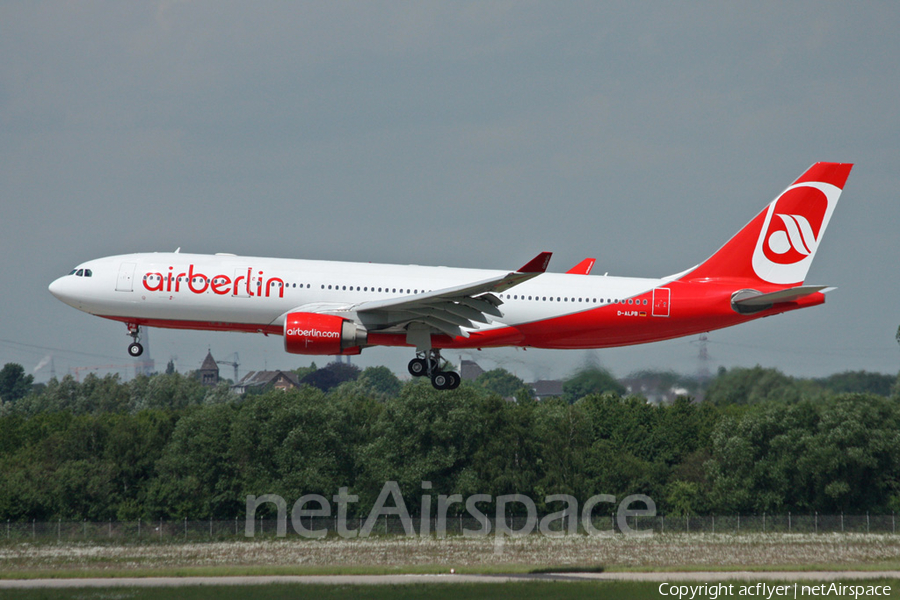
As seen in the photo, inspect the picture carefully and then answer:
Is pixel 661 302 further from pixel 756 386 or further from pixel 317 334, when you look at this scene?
pixel 756 386

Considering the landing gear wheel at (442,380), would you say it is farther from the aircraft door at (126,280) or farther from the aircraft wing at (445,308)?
the aircraft door at (126,280)

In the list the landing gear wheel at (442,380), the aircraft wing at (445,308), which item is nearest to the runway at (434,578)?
the landing gear wheel at (442,380)

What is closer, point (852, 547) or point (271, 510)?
point (852, 547)

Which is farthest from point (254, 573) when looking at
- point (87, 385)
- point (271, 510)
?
point (87, 385)

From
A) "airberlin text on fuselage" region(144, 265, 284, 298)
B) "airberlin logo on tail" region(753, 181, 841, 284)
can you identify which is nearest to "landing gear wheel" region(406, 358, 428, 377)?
"airberlin text on fuselage" region(144, 265, 284, 298)

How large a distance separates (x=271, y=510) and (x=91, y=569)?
72.0ft

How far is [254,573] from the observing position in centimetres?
4419

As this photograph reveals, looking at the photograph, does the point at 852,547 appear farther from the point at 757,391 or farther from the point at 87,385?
the point at 87,385

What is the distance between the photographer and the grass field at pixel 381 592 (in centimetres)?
3731

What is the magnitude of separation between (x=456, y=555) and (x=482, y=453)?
72.6 ft

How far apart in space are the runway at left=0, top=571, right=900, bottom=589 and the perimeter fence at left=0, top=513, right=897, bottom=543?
12.3m

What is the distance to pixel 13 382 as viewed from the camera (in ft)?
526

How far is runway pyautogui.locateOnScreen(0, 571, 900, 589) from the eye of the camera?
40969 millimetres

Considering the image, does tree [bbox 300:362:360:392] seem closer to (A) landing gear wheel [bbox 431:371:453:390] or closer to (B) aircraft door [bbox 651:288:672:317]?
(A) landing gear wheel [bbox 431:371:453:390]
